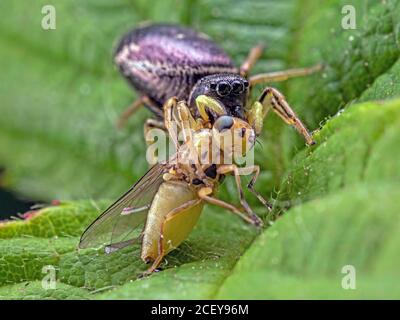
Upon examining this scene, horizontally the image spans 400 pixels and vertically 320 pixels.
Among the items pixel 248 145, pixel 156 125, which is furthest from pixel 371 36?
pixel 156 125

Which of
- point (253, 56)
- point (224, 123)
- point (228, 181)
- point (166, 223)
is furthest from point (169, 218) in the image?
point (253, 56)

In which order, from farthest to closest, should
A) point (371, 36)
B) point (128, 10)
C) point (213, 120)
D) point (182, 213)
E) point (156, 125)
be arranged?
1. point (128, 10)
2. point (156, 125)
3. point (371, 36)
4. point (213, 120)
5. point (182, 213)

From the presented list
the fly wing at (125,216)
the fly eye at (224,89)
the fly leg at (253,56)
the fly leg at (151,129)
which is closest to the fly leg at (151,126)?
the fly leg at (151,129)

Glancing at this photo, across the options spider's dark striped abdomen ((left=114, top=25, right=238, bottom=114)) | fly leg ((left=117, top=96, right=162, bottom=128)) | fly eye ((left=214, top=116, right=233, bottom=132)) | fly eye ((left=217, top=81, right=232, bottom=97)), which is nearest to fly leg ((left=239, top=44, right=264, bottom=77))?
spider's dark striped abdomen ((left=114, top=25, right=238, bottom=114))

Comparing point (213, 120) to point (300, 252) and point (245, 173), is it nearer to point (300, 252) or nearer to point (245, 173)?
point (245, 173)

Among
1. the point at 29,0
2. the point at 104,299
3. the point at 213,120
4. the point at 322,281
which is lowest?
the point at 104,299

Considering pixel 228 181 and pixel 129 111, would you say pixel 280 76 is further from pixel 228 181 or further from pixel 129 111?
pixel 129 111

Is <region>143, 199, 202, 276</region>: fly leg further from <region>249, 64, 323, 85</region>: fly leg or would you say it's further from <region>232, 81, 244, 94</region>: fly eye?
<region>249, 64, 323, 85</region>: fly leg
